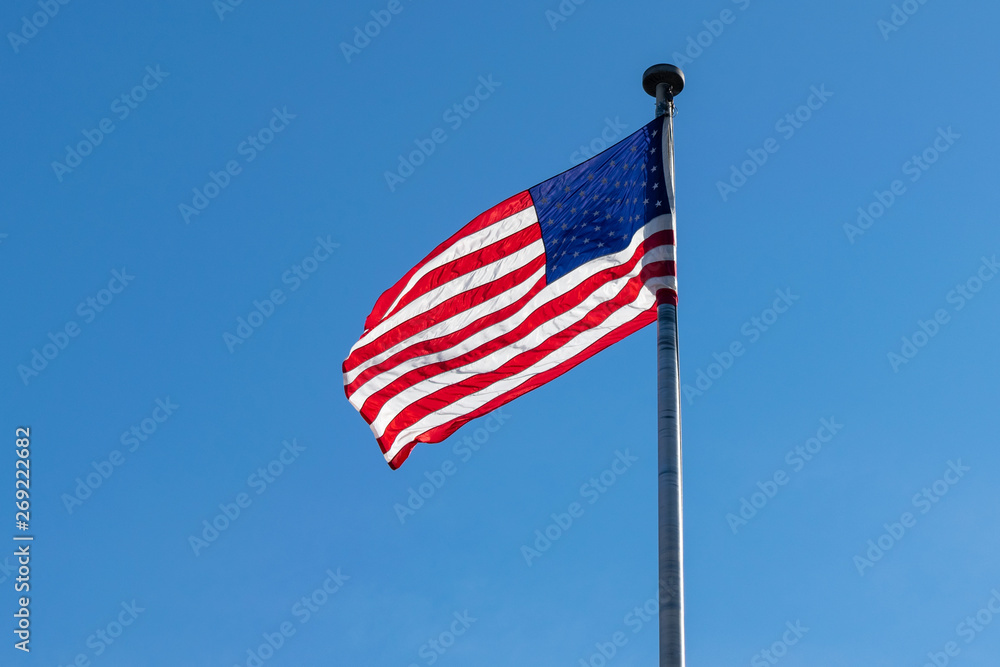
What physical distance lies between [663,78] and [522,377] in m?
4.63

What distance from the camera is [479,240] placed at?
812 inches

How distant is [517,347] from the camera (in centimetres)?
1956

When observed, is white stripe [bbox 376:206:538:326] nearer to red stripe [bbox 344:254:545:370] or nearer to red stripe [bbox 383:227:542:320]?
red stripe [bbox 383:227:542:320]

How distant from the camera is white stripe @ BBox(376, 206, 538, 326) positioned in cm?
2008

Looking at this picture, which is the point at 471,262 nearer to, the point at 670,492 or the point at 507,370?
Answer: the point at 507,370

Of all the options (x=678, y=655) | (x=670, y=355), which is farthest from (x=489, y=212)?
(x=678, y=655)

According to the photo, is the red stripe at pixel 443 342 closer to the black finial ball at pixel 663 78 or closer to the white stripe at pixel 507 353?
the white stripe at pixel 507 353

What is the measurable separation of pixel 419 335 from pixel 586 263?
3.06 metres

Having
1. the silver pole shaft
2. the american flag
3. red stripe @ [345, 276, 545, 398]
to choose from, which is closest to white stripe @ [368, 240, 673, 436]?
the american flag

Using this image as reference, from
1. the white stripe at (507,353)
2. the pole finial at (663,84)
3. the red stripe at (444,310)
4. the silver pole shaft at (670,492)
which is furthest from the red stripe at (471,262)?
the silver pole shaft at (670,492)

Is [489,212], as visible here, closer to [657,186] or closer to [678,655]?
[657,186]

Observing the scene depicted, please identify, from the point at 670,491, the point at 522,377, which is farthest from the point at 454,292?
the point at 670,491

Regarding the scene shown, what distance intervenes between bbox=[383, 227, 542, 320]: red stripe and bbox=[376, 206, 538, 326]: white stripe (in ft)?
0.19

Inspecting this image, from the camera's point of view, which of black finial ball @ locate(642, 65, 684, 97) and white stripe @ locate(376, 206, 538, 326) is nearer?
black finial ball @ locate(642, 65, 684, 97)
